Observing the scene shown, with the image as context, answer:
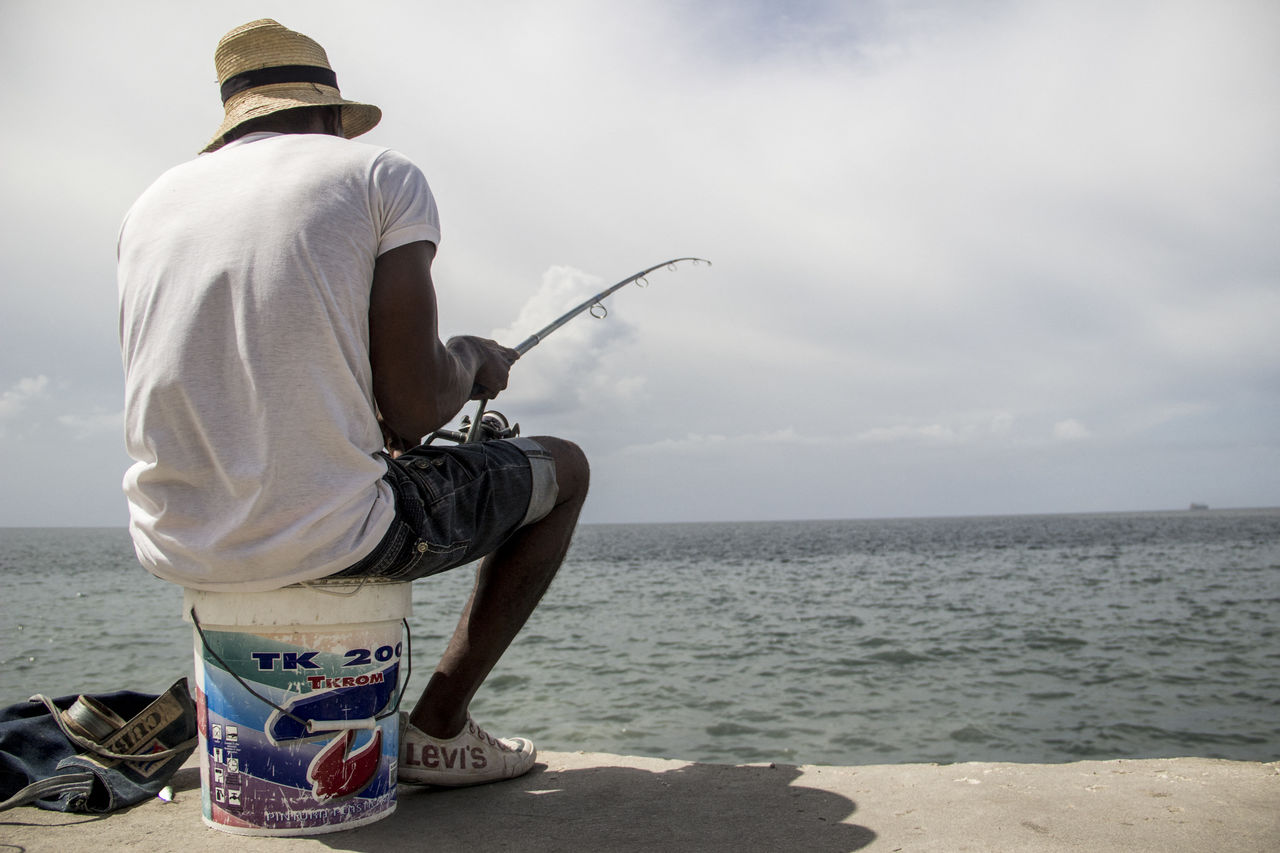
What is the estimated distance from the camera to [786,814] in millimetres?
2129

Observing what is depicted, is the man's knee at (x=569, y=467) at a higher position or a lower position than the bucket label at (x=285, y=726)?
higher

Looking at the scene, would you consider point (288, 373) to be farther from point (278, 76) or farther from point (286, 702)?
point (278, 76)

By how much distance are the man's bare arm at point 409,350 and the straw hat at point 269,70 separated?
542mm

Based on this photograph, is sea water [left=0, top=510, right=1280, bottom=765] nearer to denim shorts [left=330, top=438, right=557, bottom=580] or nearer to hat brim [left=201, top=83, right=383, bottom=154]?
denim shorts [left=330, top=438, right=557, bottom=580]

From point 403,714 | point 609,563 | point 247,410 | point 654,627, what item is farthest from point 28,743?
point 609,563

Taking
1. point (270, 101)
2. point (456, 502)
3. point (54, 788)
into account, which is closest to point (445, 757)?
point (456, 502)

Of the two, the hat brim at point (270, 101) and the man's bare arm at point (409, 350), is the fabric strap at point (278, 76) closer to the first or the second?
the hat brim at point (270, 101)

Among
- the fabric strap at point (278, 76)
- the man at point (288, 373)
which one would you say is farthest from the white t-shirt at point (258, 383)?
the fabric strap at point (278, 76)

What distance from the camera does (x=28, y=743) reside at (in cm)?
236

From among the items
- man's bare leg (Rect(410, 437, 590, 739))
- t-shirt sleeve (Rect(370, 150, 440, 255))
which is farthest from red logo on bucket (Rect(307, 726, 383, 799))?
t-shirt sleeve (Rect(370, 150, 440, 255))

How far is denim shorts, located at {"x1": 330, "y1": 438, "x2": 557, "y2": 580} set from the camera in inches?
73.7

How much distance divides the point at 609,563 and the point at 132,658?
2527 centimetres

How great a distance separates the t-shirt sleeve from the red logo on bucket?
40.1 inches

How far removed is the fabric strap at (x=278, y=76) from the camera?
2135mm
